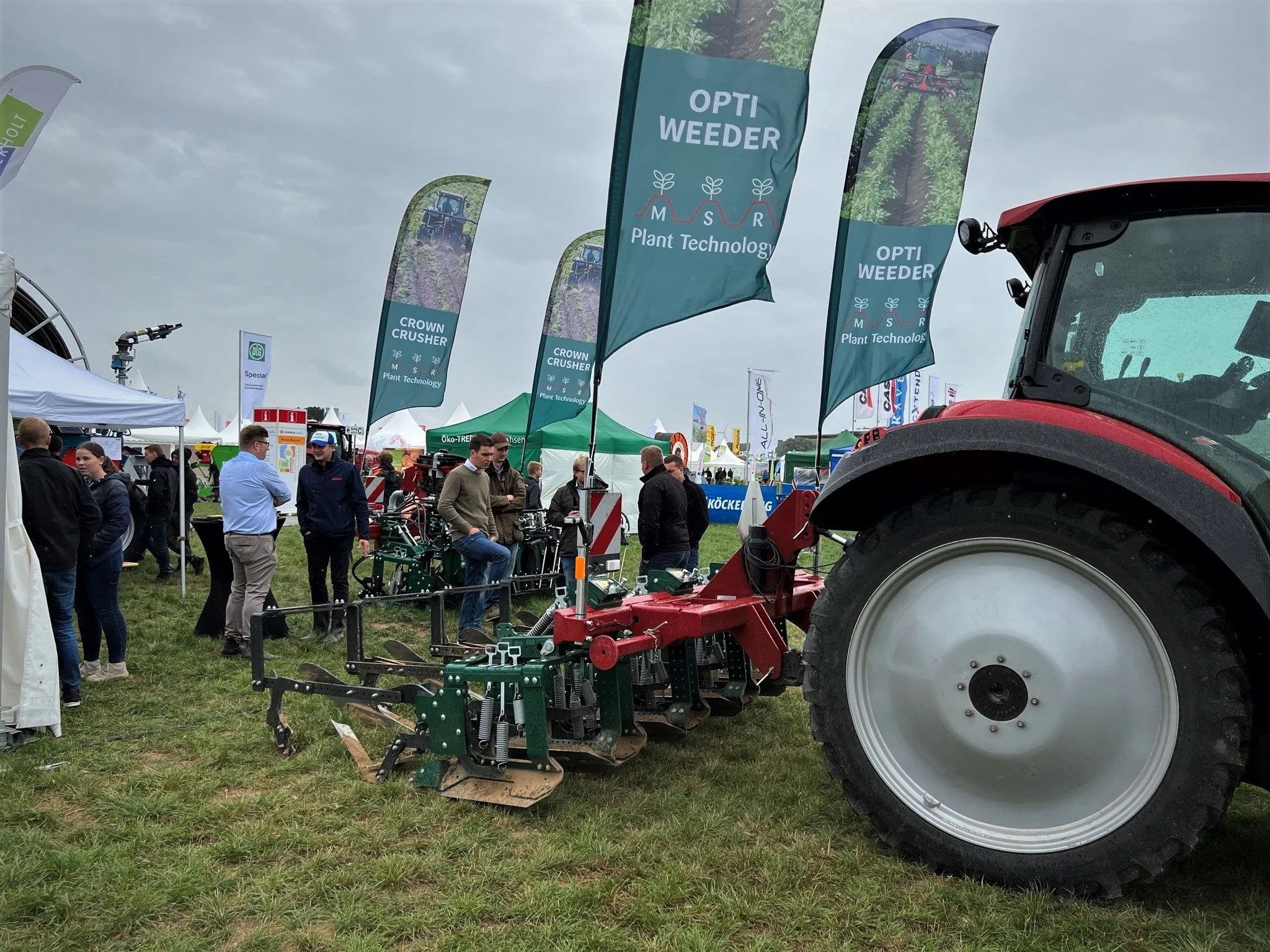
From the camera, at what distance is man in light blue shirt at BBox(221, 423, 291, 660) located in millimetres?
6988

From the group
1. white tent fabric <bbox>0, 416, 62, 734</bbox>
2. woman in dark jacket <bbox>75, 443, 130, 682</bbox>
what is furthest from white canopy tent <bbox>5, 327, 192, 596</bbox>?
white tent fabric <bbox>0, 416, 62, 734</bbox>

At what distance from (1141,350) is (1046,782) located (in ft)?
4.73

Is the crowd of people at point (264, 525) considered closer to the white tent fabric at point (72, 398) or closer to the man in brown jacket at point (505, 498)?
the man in brown jacket at point (505, 498)

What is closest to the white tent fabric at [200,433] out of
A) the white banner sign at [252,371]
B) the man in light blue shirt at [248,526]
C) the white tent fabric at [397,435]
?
the white tent fabric at [397,435]

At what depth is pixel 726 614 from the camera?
4.06 m

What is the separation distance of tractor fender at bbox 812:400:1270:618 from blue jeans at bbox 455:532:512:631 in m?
4.67

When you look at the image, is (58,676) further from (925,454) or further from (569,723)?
(925,454)

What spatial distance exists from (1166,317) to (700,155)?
2.83 meters

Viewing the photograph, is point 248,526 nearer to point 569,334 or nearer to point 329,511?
point 329,511

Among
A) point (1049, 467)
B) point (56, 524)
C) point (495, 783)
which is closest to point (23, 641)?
point (56, 524)

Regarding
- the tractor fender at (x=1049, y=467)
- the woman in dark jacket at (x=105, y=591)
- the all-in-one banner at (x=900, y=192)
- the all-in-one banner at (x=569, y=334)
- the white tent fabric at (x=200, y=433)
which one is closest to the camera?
the tractor fender at (x=1049, y=467)

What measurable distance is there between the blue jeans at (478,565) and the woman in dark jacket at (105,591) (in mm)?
2526

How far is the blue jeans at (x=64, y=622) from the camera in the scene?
549 centimetres

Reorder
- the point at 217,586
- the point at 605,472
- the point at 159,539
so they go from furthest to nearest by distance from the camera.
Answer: the point at 605,472, the point at 159,539, the point at 217,586
